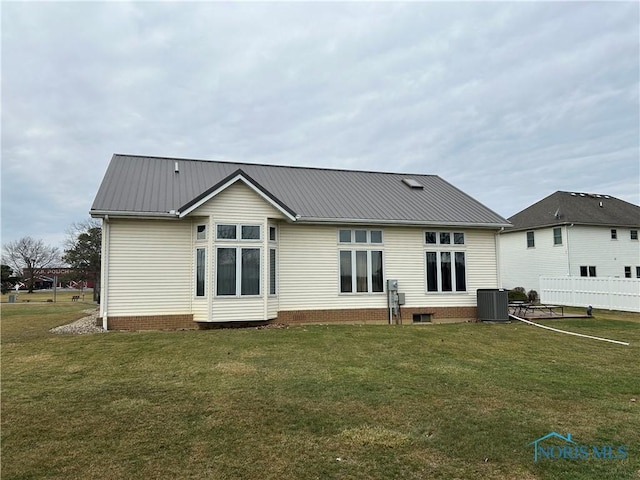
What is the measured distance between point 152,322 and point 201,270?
2.21m

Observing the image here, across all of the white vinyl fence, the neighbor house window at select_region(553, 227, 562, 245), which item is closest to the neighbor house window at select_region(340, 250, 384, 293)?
the white vinyl fence

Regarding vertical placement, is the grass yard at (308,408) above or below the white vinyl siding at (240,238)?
below

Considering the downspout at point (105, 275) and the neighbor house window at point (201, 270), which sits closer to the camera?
the downspout at point (105, 275)

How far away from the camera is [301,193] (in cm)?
1667

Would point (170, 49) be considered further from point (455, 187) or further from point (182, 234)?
point (455, 187)

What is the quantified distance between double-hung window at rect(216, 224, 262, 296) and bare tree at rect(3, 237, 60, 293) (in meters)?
53.3

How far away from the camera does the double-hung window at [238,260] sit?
13.1 metres

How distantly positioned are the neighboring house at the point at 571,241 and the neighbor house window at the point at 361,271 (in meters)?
15.2

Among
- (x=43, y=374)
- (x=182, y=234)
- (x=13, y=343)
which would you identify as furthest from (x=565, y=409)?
(x=13, y=343)

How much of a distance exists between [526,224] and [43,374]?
30.8 meters

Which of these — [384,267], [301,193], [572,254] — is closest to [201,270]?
[301,193]

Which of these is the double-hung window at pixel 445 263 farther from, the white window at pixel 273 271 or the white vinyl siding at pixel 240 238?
the white vinyl siding at pixel 240 238

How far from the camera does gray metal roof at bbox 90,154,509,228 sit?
44.3 ft

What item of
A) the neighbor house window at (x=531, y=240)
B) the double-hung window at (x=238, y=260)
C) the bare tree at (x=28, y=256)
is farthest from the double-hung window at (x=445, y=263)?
the bare tree at (x=28, y=256)
